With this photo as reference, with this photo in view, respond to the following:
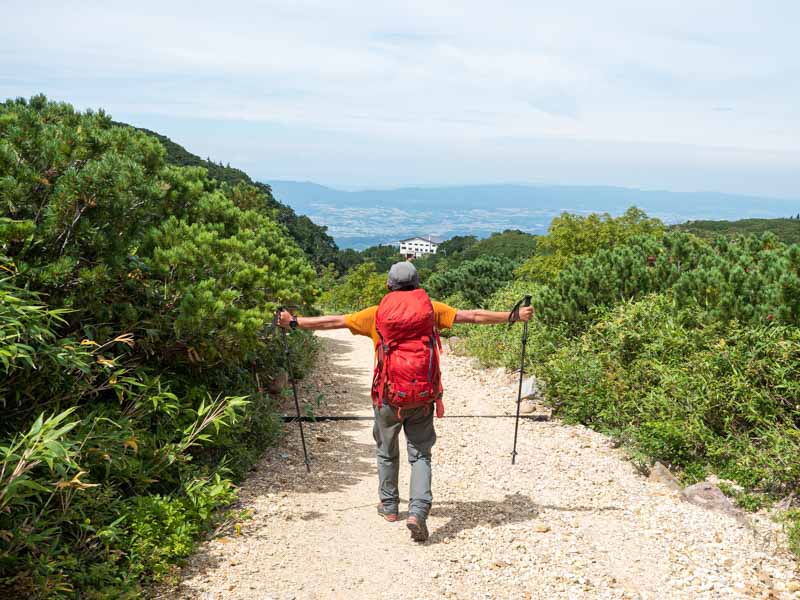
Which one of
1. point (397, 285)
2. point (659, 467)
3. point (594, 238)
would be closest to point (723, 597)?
point (659, 467)

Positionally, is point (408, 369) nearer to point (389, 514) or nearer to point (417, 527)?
point (417, 527)

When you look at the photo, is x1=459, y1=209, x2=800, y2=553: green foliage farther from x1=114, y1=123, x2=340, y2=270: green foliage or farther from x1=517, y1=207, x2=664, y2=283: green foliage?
x1=114, y1=123, x2=340, y2=270: green foliage

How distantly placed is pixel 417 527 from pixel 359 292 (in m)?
18.4

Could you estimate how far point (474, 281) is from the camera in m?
18.2

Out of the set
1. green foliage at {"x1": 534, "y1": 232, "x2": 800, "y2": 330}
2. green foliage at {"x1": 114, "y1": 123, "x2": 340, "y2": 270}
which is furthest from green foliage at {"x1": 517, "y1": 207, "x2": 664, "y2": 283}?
green foliage at {"x1": 114, "y1": 123, "x2": 340, "y2": 270}

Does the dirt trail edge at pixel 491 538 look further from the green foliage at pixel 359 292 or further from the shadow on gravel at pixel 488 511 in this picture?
the green foliage at pixel 359 292

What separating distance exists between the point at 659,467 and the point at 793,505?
112cm

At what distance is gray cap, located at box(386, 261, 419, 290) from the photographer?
458 centimetres

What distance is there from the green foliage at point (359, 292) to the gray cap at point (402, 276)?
16.7m

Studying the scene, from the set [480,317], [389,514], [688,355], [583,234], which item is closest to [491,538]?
[389,514]

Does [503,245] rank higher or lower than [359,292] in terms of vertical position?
higher

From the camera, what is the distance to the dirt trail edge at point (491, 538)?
13.6 ft

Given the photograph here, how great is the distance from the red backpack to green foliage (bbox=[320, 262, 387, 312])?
16.8 metres

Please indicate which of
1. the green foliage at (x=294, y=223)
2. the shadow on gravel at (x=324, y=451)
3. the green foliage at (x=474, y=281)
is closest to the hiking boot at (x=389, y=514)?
the shadow on gravel at (x=324, y=451)
